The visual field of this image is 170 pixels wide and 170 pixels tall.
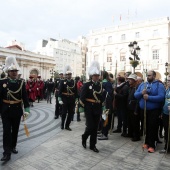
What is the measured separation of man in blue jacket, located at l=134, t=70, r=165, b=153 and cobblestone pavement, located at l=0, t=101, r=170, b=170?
374mm

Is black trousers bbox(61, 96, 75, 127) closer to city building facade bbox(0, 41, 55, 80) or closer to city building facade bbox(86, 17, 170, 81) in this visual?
city building facade bbox(86, 17, 170, 81)

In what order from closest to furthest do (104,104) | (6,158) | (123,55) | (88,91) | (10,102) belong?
(6,158) < (10,102) < (88,91) < (104,104) < (123,55)

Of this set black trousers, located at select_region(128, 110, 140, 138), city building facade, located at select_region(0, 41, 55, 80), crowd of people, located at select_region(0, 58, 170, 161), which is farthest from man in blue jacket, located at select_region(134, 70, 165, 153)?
city building facade, located at select_region(0, 41, 55, 80)

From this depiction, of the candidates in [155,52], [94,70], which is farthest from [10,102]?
[155,52]

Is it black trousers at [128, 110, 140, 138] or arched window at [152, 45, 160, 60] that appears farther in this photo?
arched window at [152, 45, 160, 60]

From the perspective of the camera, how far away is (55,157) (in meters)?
4.73

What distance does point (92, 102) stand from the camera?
534 cm

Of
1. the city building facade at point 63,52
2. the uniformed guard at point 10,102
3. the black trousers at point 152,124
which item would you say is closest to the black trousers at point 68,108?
the uniformed guard at point 10,102

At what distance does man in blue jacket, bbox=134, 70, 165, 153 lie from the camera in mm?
5238

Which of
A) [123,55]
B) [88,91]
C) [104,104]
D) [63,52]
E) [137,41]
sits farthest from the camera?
[63,52]

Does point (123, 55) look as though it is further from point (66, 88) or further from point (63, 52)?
point (66, 88)

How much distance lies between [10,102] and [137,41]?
43.1m

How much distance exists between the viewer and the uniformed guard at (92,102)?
5.24m

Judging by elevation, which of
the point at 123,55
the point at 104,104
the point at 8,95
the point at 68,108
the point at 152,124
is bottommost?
the point at 152,124
